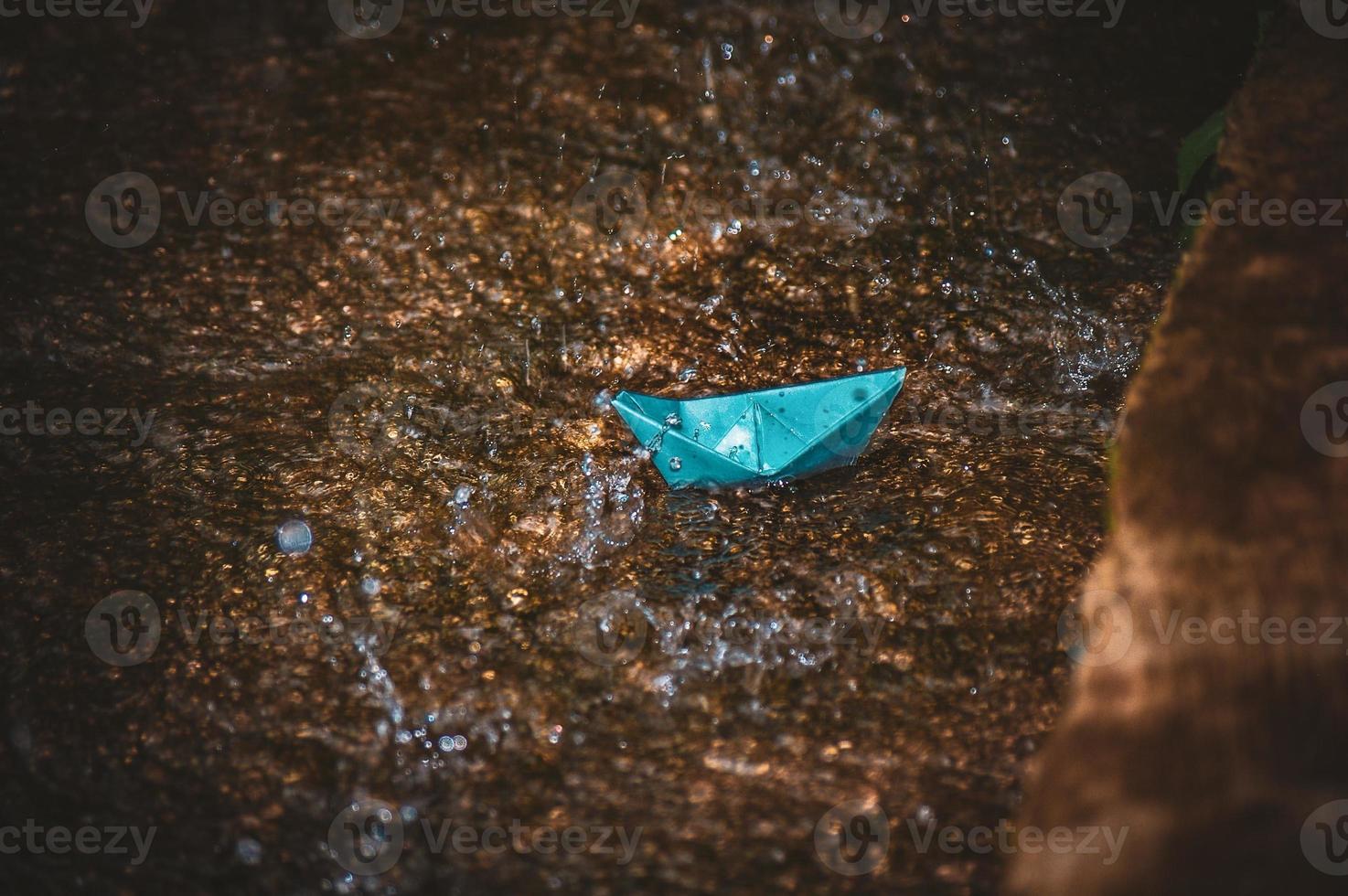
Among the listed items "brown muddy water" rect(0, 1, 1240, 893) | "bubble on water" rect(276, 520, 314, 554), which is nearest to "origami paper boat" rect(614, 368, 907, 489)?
"brown muddy water" rect(0, 1, 1240, 893)

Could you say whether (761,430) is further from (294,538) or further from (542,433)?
(294,538)

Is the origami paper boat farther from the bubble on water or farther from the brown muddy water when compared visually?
the bubble on water

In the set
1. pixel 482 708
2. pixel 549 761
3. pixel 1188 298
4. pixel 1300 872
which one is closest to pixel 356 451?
pixel 482 708

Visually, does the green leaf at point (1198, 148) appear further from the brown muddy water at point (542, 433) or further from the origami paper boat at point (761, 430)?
the origami paper boat at point (761, 430)

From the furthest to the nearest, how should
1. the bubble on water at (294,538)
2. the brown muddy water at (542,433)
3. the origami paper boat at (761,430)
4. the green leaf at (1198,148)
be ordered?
the green leaf at (1198,148), the origami paper boat at (761,430), the bubble on water at (294,538), the brown muddy water at (542,433)

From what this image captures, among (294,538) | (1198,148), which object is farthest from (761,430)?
(1198,148)

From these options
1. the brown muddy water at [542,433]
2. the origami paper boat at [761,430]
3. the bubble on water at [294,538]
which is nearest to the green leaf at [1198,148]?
the brown muddy water at [542,433]
